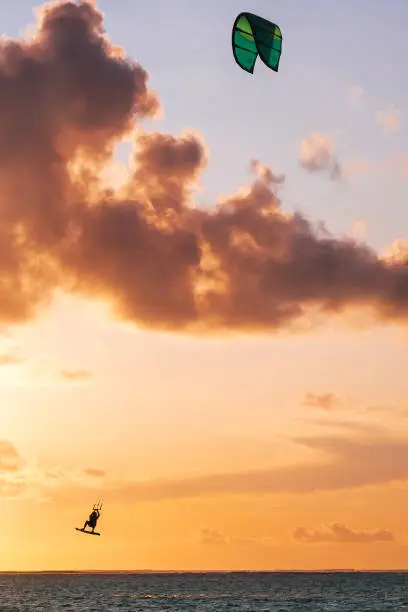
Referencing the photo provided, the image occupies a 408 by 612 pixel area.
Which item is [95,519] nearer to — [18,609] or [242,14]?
[242,14]

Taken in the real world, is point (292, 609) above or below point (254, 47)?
below

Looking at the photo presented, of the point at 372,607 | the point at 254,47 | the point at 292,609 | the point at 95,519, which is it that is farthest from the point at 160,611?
the point at 254,47

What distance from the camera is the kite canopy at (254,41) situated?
46375mm

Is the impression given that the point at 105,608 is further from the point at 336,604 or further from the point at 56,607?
the point at 336,604

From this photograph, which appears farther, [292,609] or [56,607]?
[56,607]

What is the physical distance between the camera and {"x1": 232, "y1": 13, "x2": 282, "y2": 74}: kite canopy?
152ft

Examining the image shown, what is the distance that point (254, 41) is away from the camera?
1882 inches

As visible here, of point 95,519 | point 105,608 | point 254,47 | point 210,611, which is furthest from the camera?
point 105,608

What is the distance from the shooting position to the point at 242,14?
4816cm

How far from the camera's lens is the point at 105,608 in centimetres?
12650

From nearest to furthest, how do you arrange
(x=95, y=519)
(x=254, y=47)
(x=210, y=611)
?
(x=254, y=47)
(x=95, y=519)
(x=210, y=611)

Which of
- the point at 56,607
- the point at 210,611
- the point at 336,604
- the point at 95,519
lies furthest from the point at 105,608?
the point at 95,519

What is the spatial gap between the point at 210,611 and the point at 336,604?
2212 cm

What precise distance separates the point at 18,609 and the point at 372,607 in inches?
1628
